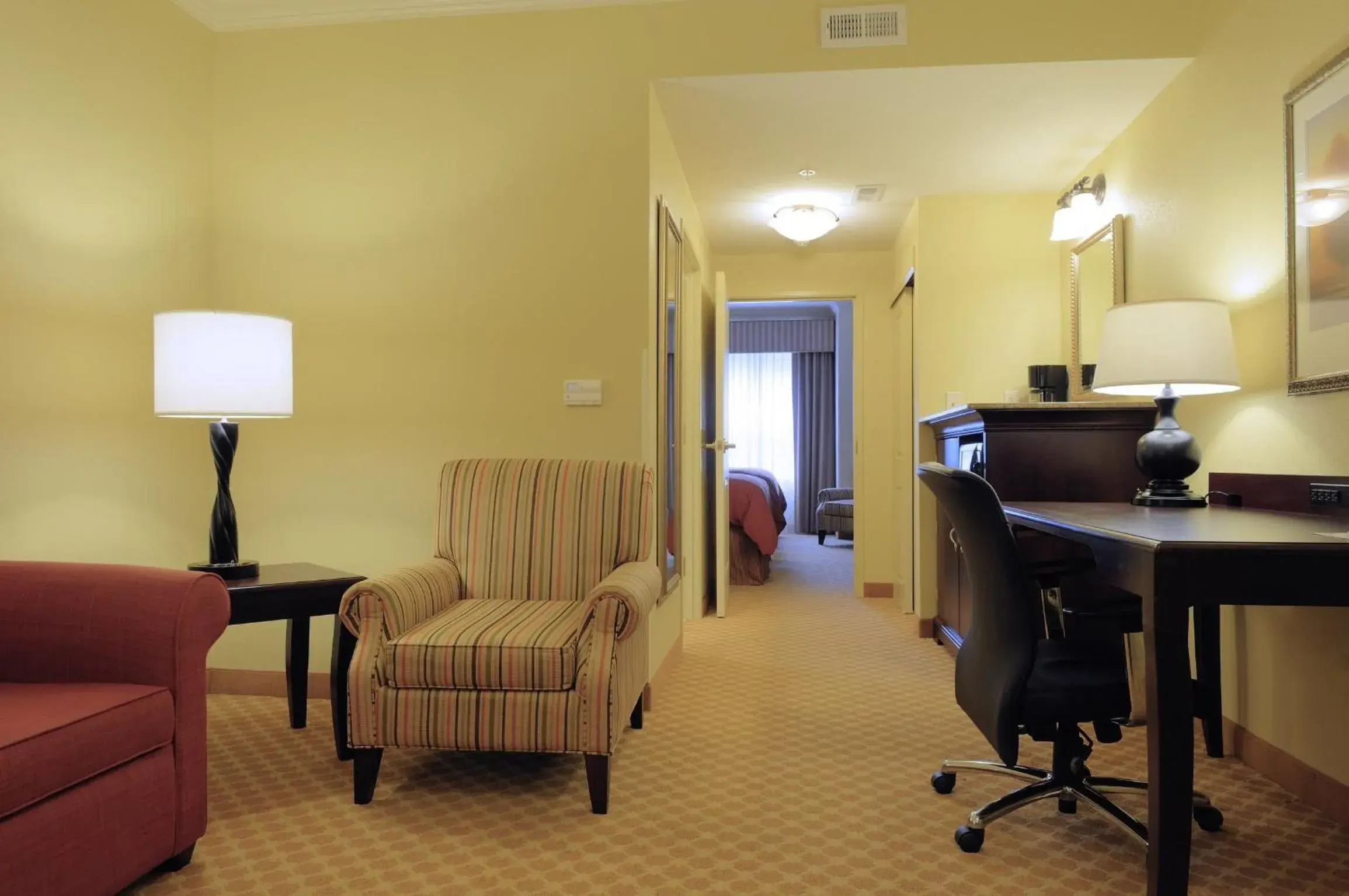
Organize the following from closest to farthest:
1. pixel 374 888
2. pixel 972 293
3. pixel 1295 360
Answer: pixel 374 888 → pixel 1295 360 → pixel 972 293

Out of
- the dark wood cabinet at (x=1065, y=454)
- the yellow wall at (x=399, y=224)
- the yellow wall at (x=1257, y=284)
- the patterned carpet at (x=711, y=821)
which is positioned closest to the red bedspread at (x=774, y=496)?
the dark wood cabinet at (x=1065, y=454)

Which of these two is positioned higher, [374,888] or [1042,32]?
[1042,32]

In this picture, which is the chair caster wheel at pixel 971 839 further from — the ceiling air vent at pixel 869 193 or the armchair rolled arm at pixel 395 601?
the ceiling air vent at pixel 869 193

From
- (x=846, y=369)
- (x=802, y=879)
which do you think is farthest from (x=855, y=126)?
(x=846, y=369)

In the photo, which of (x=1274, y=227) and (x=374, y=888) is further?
(x=1274, y=227)

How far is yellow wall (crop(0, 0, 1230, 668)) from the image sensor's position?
2.96 metres

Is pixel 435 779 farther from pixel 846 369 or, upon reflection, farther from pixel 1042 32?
pixel 846 369

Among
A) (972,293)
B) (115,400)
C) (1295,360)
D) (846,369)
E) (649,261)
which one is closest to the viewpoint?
(1295,360)

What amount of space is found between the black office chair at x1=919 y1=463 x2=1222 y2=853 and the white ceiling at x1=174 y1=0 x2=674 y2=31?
2.28 metres

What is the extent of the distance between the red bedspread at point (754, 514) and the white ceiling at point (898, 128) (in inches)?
84.7

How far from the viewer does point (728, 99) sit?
3287mm

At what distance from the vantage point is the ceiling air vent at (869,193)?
4.28m

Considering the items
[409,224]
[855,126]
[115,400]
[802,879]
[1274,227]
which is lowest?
[802,879]

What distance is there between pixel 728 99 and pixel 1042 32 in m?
1.12
